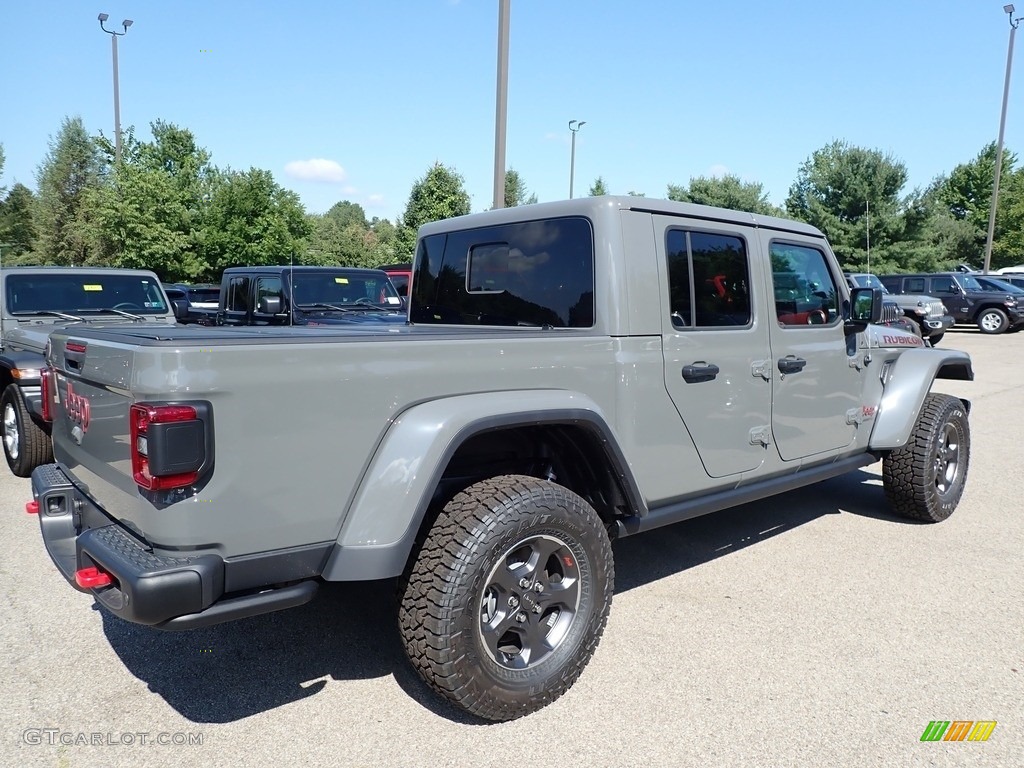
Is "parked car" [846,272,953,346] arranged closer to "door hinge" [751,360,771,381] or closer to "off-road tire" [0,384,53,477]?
"door hinge" [751,360,771,381]

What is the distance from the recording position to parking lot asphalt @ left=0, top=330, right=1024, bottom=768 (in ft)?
8.59

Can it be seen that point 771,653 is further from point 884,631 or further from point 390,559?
point 390,559

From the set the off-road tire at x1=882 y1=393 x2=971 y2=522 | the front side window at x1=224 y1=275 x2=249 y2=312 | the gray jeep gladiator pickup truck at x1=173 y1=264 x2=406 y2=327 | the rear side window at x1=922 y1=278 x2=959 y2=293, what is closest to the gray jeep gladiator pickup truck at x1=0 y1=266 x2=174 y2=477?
the gray jeep gladiator pickup truck at x1=173 y1=264 x2=406 y2=327

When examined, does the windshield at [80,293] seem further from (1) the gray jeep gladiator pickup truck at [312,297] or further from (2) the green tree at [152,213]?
(2) the green tree at [152,213]

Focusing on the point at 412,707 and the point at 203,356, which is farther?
the point at 412,707

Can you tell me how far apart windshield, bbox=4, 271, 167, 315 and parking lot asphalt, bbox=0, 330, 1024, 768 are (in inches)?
127

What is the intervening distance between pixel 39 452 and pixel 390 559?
15.1ft

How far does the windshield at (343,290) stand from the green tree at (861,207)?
87.0ft

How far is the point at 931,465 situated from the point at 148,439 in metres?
4.66

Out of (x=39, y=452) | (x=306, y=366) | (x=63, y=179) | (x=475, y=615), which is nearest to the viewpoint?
(x=306, y=366)

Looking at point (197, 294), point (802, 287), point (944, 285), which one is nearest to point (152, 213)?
point (197, 294)

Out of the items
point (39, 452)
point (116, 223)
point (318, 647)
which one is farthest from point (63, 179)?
point (318, 647)

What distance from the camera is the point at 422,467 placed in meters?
2.49

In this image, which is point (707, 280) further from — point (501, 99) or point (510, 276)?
point (501, 99)
